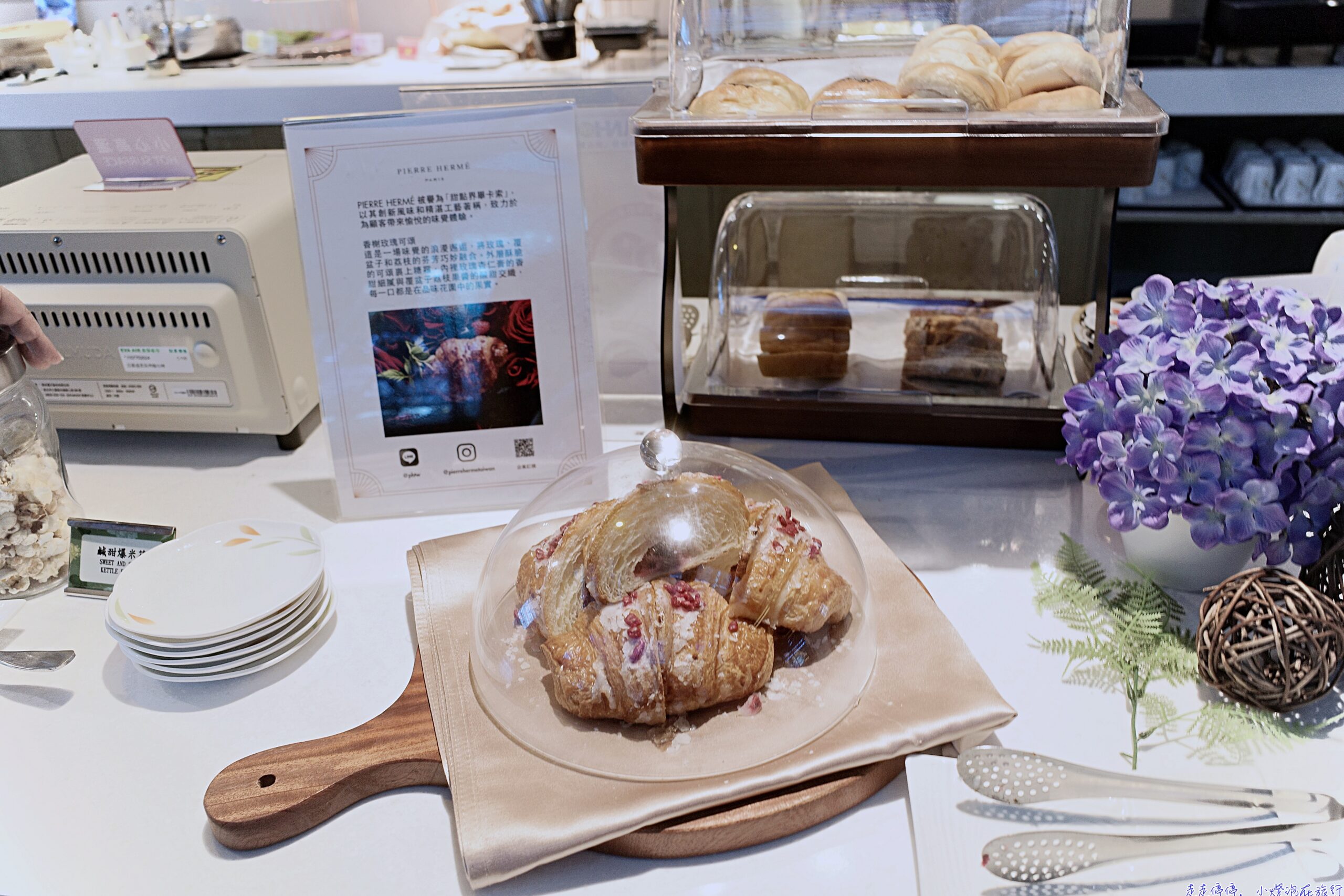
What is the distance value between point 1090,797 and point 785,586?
11.2 inches

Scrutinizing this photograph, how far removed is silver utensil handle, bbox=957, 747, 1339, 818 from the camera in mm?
713

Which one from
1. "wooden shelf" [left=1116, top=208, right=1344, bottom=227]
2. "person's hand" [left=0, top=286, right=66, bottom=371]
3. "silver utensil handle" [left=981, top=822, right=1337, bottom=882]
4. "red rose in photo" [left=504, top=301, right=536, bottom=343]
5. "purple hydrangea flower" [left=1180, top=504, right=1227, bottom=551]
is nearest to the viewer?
"silver utensil handle" [left=981, top=822, right=1337, bottom=882]

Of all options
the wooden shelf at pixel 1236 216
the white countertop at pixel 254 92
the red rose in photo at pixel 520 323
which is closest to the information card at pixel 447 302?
the red rose in photo at pixel 520 323

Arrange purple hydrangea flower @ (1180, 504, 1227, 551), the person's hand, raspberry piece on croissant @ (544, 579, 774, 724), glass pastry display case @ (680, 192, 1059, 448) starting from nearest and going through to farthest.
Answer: raspberry piece on croissant @ (544, 579, 774, 724) < purple hydrangea flower @ (1180, 504, 1227, 551) < the person's hand < glass pastry display case @ (680, 192, 1059, 448)

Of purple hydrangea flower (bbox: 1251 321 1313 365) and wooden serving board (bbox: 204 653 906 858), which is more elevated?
purple hydrangea flower (bbox: 1251 321 1313 365)

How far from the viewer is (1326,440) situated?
2.75 ft

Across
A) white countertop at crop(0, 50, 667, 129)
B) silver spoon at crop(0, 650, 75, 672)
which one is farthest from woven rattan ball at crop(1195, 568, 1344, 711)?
white countertop at crop(0, 50, 667, 129)

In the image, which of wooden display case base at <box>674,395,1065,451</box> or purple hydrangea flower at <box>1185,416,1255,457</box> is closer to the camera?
purple hydrangea flower at <box>1185,416,1255,457</box>

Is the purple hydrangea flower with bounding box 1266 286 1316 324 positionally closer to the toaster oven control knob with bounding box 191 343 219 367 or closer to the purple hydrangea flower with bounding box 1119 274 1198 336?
the purple hydrangea flower with bounding box 1119 274 1198 336

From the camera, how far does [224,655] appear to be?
0.90 meters

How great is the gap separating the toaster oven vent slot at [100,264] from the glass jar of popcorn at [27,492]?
0.20 meters

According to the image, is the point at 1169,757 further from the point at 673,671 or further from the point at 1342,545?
the point at 673,671

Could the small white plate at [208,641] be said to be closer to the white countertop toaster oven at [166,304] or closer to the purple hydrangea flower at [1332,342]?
the white countertop toaster oven at [166,304]

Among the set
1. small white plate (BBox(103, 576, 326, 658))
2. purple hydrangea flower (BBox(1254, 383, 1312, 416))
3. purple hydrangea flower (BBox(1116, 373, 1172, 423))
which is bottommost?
small white plate (BBox(103, 576, 326, 658))
